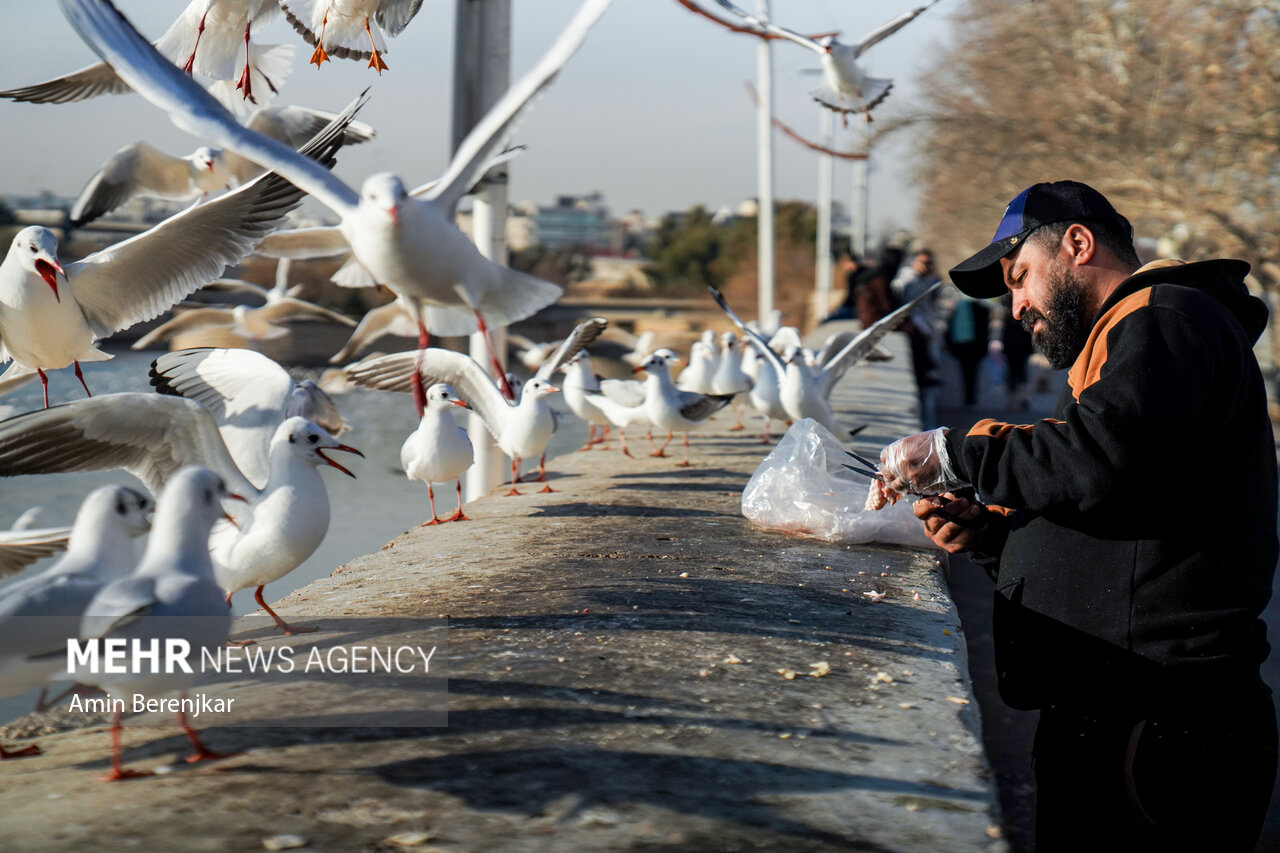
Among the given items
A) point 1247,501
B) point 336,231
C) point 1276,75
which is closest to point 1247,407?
point 1247,501

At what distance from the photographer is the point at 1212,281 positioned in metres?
2.49

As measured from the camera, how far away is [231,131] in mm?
3119

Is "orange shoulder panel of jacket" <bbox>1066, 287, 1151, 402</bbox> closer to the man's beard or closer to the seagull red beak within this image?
the man's beard

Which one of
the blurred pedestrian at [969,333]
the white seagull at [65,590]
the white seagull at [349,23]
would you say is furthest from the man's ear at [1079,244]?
the blurred pedestrian at [969,333]

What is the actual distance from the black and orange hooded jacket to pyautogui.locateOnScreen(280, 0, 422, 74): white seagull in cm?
238

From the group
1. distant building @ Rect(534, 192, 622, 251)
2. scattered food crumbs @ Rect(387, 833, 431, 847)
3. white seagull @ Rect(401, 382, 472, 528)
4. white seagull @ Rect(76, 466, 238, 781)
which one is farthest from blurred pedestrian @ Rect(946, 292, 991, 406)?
distant building @ Rect(534, 192, 622, 251)

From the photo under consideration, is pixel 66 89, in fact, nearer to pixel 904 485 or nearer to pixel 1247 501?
pixel 904 485

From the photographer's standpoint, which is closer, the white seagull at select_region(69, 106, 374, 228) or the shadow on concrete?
the shadow on concrete

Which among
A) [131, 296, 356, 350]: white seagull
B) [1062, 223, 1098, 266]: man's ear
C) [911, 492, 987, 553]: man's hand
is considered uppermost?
[1062, 223, 1098, 266]: man's ear

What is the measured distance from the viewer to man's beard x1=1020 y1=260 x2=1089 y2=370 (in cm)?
264

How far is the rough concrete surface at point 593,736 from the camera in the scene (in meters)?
2.14

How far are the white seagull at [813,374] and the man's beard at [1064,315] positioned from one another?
469cm

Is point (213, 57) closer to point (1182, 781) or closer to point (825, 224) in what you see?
point (1182, 781)

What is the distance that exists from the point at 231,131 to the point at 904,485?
189 centimetres
